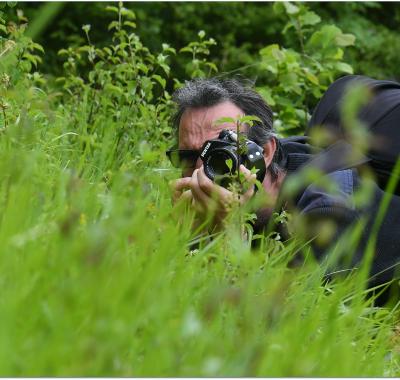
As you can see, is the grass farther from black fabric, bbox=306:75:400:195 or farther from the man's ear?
the man's ear

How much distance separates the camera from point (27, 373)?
100 cm

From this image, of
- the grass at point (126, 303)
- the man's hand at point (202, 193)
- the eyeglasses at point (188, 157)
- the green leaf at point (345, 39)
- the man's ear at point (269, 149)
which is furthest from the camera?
the green leaf at point (345, 39)

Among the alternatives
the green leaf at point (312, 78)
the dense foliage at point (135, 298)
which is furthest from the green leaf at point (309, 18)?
the dense foliage at point (135, 298)

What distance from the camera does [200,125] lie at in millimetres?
2861

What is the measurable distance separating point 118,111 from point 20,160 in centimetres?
190

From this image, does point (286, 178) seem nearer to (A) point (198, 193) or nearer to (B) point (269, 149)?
(B) point (269, 149)

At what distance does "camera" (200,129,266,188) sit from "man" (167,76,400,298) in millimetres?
40

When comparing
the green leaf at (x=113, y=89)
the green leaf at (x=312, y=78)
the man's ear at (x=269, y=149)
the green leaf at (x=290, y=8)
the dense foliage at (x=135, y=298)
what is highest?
the dense foliage at (x=135, y=298)

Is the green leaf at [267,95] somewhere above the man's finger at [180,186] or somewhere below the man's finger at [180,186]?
below

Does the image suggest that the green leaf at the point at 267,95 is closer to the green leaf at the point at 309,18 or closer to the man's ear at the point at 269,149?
the green leaf at the point at 309,18

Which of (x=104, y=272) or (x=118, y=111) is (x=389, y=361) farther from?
(x=118, y=111)

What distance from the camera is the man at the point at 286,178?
220cm

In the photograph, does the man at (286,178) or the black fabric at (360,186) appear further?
the black fabric at (360,186)

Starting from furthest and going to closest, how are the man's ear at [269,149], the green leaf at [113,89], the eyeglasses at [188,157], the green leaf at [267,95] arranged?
the green leaf at [267,95] < the green leaf at [113,89] < the man's ear at [269,149] < the eyeglasses at [188,157]
